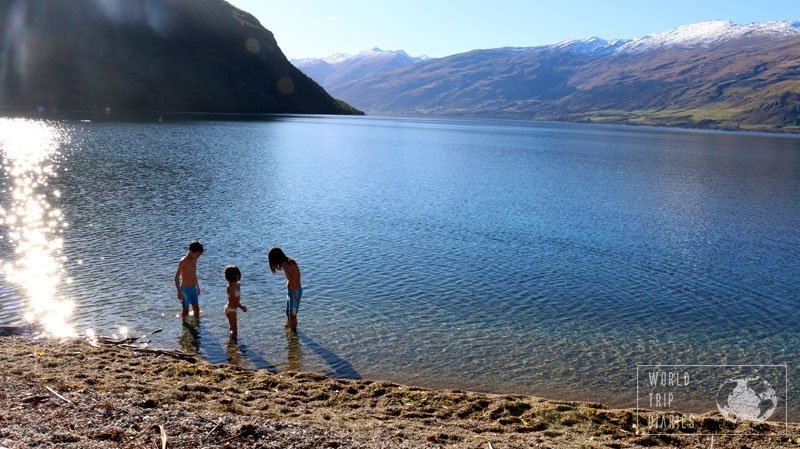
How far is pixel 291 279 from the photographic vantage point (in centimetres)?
1908

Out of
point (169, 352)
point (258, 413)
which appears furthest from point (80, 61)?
point (258, 413)

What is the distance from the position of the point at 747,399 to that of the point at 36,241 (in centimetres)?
3054

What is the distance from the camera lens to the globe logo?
15.5 meters

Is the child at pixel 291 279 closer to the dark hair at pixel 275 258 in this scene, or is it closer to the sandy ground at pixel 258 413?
the dark hair at pixel 275 258

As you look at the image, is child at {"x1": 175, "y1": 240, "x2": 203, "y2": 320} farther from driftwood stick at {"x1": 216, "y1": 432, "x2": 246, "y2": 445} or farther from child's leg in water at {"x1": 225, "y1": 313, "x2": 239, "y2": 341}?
driftwood stick at {"x1": 216, "y1": 432, "x2": 246, "y2": 445}

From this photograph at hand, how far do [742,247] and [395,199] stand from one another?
26.2 m

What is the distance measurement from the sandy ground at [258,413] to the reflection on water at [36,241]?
3.72 meters

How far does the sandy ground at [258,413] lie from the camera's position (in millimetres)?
10477

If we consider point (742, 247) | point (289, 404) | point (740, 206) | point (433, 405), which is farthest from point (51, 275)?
point (740, 206)

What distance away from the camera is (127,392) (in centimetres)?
1258

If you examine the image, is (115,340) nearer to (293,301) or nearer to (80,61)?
(293,301)

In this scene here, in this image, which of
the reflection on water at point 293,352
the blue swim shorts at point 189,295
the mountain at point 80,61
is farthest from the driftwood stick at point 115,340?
the mountain at point 80,61

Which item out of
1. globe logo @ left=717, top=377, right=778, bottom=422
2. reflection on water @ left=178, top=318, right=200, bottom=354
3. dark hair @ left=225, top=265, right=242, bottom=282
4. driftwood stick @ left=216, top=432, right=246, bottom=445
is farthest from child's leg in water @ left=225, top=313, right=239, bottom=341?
globe logo @ left=717, top=377, right=778, bottom=422

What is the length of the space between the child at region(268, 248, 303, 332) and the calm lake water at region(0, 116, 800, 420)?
2.26 feet
